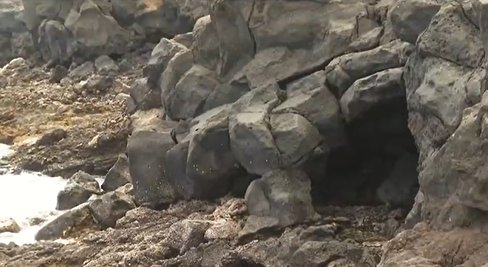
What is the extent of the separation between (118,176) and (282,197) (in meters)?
9.87

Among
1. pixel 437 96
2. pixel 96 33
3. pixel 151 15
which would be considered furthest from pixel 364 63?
pixel 96 33

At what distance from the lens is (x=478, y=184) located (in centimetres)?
1310

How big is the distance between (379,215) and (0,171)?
19353 mm

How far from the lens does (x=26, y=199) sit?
28.3 meters

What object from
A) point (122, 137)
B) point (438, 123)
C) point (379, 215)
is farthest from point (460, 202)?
point (122, 137)

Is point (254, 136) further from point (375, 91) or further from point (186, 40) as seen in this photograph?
point (186, 40)

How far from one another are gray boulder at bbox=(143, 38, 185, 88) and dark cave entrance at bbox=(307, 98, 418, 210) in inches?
405

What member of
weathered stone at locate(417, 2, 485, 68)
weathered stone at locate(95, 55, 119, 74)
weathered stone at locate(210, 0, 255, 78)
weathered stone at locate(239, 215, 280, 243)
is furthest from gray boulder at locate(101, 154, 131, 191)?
weathered stone at locate(95, 55, 119, 74)

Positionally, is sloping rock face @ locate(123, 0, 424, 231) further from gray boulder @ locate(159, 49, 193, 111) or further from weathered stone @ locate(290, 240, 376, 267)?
weathered stone @ locate(290, 240, 376, 267)

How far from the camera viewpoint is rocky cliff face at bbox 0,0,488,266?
14.2 metres

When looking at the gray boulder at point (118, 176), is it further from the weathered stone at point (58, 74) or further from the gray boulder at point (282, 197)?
the weathered stone at point (58, 74)

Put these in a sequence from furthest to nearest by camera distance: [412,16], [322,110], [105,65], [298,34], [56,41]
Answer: [56,41] → [105,65] → [298,34] → [322,110] → [412,16]

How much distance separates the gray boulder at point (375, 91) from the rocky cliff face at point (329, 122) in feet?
0.13

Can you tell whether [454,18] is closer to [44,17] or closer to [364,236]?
[364,236]
